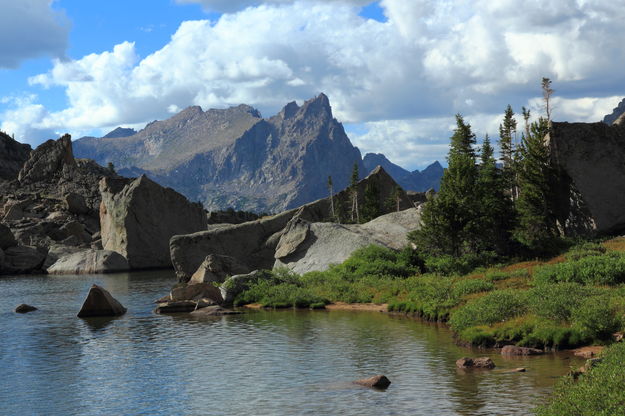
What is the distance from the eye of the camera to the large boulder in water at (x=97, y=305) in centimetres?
5084

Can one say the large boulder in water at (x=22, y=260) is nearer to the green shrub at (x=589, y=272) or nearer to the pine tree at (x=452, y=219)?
the pine tree at (x=452, y=219)

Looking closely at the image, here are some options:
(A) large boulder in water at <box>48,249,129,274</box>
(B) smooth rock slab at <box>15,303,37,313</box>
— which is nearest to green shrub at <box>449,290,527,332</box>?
(B) smooth rock slab at <box>15,303,37,313</box>

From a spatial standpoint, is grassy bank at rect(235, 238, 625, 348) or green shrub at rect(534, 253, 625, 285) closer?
grassy bank at rect(235, 238, 625, 348)

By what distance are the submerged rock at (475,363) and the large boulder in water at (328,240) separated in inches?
1290

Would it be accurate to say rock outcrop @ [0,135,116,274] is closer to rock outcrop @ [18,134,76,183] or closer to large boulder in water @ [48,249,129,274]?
rock outcrop @ [18,134,76,183]

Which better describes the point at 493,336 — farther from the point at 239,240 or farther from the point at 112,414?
the point at 239,240

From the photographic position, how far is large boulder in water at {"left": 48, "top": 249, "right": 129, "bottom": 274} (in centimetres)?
9719

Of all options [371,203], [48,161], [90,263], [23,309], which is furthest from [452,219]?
[48,161]

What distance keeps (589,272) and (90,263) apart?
7291 cm

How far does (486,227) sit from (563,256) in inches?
266

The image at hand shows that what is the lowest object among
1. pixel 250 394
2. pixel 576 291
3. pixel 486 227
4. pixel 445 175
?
pixel 250 394

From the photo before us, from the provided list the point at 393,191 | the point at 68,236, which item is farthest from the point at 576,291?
the point at 68,236

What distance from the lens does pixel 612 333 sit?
30750 millimetres

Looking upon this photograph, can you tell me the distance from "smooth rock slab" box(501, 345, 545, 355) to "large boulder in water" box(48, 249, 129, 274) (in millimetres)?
74799
